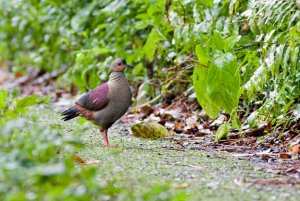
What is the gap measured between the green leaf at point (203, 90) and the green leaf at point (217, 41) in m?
0.23

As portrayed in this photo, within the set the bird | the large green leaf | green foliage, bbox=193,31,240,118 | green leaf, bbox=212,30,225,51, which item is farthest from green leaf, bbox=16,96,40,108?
the large green leaf

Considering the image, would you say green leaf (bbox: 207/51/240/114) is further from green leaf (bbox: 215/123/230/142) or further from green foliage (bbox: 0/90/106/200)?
green foliage (bbox: 0/90/106/200)

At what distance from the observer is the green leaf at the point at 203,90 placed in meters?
5.70

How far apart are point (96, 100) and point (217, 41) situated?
1047 millimetres

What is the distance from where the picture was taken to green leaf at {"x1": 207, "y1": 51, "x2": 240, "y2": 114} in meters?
5.38

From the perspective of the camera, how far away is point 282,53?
4.74 m

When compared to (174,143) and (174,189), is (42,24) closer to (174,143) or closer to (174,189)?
(174,143)

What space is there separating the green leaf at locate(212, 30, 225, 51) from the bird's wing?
2.97ft

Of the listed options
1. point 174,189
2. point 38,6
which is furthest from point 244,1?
point 38,6

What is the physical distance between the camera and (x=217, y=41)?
5539 millimetres

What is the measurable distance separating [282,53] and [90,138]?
6.47ft

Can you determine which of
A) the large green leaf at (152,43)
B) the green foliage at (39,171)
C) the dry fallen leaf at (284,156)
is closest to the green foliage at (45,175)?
the green foliage at (39,171)

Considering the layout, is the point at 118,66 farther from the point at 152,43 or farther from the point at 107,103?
the point at 152,43

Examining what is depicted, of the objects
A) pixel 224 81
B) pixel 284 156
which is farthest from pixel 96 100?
pixel 284 156
